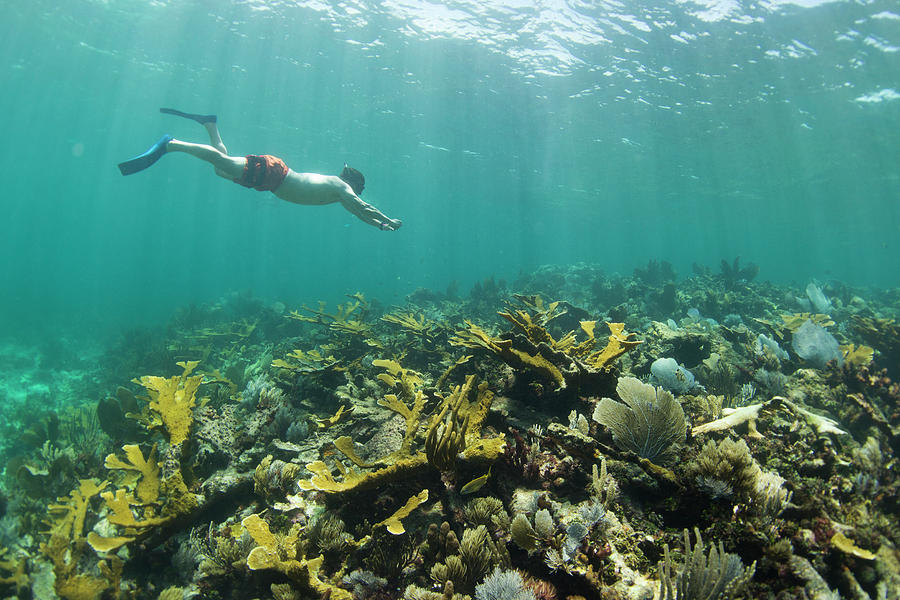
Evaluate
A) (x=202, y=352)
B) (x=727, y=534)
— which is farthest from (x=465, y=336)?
(x=202, y=352)

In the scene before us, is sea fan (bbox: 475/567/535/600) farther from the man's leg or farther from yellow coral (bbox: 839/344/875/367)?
the man's leg

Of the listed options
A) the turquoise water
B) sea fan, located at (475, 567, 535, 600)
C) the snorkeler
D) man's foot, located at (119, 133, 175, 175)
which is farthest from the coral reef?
the turquoise water

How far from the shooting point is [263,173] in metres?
7.06

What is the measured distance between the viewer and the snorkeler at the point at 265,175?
7004mm

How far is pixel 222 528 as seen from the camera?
10.5 ft

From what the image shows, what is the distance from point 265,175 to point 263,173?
47 millimetres

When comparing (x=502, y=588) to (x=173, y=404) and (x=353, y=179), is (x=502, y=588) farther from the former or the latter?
(x=353, y=179)

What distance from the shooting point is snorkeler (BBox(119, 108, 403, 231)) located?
700 centimetres

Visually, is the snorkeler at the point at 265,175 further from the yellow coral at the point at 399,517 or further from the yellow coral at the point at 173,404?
the yellow coral at the point at 399,517

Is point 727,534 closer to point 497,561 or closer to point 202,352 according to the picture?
point 497,561

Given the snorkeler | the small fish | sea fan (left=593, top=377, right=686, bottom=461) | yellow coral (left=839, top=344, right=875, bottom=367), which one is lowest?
the small fish

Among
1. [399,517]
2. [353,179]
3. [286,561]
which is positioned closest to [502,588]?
[399,517]

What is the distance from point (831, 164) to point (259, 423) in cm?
4260

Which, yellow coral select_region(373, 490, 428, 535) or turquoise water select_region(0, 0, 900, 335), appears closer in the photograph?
yellow coral select_region(373, 490, 428, 535)
